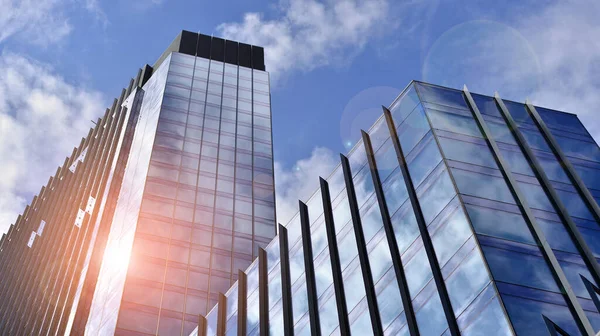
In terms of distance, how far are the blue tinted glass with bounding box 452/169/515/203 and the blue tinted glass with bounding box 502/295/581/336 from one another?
575 cm

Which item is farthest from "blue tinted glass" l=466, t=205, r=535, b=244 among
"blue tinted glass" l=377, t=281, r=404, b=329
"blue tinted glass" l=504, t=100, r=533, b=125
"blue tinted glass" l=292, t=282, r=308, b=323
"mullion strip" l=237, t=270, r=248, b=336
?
"mullion strip" l=237, t=270, r=248, b=336

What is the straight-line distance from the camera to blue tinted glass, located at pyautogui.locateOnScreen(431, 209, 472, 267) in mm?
25953

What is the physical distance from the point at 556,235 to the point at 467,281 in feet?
17.9

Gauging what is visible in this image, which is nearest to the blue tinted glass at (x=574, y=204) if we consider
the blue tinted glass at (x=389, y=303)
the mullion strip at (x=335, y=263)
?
the blue tinted glass at (x=389, y=303)

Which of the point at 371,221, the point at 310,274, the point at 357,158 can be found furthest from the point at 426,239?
the point at 357,158

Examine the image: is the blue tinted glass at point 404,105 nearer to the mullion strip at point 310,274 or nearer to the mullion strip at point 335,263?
the mullion strip at point 335,263

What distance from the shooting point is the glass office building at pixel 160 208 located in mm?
56812

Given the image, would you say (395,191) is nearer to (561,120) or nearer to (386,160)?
(386,160)

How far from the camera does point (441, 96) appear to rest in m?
35.7

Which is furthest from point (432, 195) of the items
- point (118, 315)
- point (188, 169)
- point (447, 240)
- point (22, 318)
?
point (22, 318)

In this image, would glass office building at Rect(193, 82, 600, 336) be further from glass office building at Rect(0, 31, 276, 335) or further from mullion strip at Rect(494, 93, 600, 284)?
glass office building at Rect(0, 31, 276, 335)

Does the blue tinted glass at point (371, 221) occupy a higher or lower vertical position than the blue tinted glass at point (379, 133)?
lower

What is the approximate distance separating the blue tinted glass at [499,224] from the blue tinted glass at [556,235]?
2.79 feet

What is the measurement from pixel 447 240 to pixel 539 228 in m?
3.80
